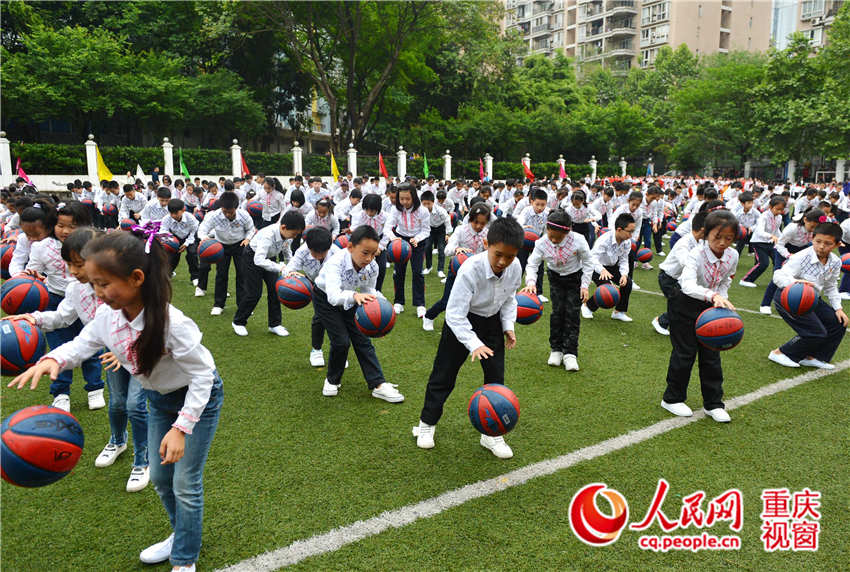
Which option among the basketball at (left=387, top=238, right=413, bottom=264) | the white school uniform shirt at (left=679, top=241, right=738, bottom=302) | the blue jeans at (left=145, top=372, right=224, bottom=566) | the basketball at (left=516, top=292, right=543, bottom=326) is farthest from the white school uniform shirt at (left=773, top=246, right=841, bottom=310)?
the blue jeans at (left=145, top=372, right=224, bottom=566)

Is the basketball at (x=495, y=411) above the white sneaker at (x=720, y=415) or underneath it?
above

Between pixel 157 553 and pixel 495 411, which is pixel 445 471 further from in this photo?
pixel 157 553

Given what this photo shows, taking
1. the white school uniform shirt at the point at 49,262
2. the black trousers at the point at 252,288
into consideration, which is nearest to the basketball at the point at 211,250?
the black trousers at the point at 252,288

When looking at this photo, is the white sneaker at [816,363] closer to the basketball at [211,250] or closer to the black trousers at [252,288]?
the black trousers at [252,288]

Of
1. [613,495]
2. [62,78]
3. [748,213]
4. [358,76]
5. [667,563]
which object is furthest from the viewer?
[358,76]

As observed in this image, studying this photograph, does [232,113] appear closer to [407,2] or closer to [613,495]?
[407,2]

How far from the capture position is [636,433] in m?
4.82

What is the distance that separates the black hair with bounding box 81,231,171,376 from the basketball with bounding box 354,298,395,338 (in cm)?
245

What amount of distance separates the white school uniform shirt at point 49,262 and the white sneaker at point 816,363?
7678 mm

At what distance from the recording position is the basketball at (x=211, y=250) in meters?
8.20

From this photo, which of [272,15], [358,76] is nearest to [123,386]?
[272,15]

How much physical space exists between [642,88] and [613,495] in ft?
191

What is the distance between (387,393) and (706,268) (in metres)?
3.08

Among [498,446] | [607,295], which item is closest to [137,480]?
[498,446]
